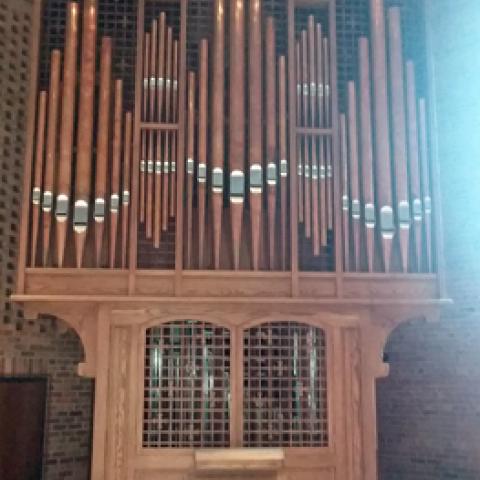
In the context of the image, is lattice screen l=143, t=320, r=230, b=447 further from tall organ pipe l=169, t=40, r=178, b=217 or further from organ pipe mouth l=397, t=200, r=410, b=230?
organ pipe mouth l=397, t=200, r=410, b=230

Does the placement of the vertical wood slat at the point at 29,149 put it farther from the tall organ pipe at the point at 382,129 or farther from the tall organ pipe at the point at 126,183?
the tall organ pipe at the point at 382,129

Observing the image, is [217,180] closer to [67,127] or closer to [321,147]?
[321,147]

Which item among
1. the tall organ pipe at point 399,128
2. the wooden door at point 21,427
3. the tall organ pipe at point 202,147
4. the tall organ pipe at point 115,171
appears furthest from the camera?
the wooden door at point 21,427

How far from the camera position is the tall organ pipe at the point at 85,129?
7.20 metres

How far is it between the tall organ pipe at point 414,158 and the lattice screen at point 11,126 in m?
3.64

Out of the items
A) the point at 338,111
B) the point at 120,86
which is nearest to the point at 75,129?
the point at 120,86

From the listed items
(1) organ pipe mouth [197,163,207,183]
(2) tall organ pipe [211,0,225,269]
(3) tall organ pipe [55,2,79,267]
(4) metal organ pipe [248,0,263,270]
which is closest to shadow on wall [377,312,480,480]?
(4) metal organ pipe [248,0,263,270]

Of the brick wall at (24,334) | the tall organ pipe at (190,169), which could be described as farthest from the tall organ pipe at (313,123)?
the brick wall at (24,334)

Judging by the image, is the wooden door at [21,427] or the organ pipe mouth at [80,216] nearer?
the organ pipe mouth at [80,216]

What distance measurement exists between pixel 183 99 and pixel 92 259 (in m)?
1.63

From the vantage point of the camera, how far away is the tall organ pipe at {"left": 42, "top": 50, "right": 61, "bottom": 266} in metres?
7.22

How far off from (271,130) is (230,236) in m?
1.02

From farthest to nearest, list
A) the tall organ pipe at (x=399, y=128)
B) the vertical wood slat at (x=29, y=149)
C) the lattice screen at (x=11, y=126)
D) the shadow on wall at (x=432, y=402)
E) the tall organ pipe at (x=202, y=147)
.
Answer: the shadow on wall at (x=432, y=402) → the lattice screen at (x=11, y=126) → the tall organ pipe at (x=399, y=128) → the tall organ pipe at (x=202, y=147) → the vertical wood slat at (x=29, y=149)

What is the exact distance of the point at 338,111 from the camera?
7680 millimetres
